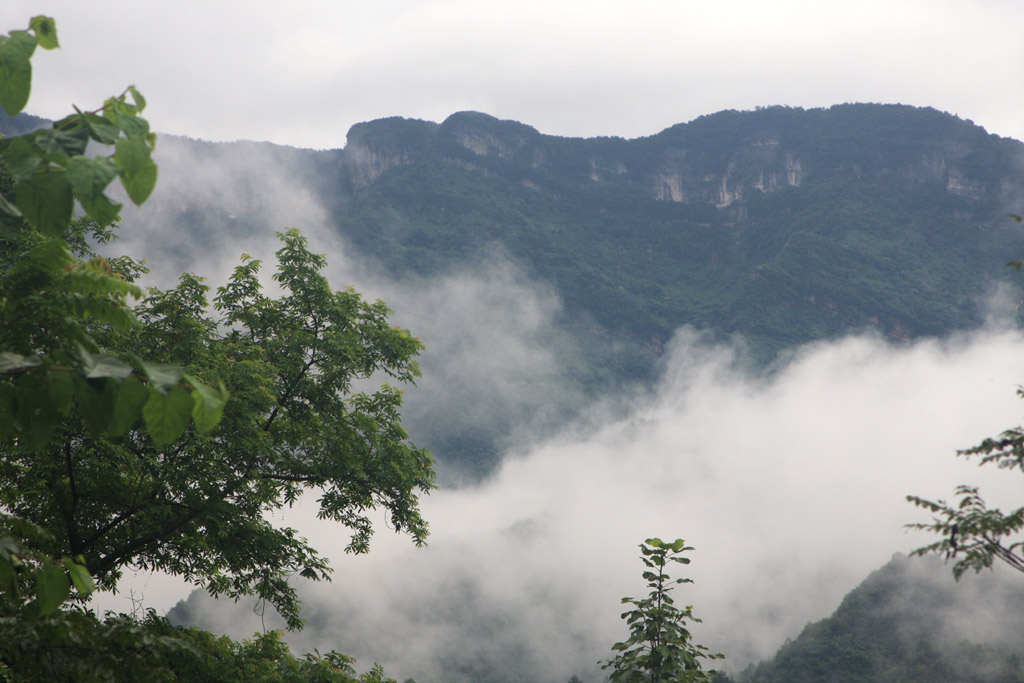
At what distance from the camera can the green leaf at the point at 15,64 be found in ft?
8.13

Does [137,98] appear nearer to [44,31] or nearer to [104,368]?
[44,31]

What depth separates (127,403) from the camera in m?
2.08

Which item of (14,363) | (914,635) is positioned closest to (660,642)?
(14,363)

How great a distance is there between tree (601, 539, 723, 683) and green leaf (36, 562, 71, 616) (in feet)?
21.2

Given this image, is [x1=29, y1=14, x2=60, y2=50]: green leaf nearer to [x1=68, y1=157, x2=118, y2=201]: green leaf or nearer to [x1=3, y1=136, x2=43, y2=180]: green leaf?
[x1=3, y1=136, x2=43, y2=180]: green leaf

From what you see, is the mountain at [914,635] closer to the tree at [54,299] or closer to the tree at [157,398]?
the tree at [157,398]

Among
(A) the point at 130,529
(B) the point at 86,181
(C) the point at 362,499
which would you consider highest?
(C) the point at 362,499

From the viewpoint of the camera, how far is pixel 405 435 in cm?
1433

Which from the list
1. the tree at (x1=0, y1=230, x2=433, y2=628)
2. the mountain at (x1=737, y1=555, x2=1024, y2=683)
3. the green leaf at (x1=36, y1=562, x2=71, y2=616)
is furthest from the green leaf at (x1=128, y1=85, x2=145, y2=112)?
the mountain at (x1=737, y1=555, x2=1024, y2=683)

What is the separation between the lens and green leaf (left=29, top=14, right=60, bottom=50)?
101 inches

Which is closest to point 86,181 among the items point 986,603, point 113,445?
point 113,445

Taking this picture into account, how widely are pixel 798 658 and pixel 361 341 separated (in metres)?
114

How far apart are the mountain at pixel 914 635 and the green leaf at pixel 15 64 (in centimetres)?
11232

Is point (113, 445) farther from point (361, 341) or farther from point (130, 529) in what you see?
point (361, 341)
